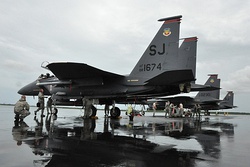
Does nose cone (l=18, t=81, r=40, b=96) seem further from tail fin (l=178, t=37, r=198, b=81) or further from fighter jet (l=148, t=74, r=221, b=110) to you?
fighter jet (l=148, t=74, r=221, b=110)

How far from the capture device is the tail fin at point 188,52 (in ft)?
51.3

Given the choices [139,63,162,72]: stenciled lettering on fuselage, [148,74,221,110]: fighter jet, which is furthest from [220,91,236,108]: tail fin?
[139,63,162,72]: stenciled lettering on fuselage

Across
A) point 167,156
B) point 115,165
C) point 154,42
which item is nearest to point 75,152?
point 115,165

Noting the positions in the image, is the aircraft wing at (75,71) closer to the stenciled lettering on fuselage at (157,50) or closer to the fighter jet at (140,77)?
the fighter jet at (140,77)

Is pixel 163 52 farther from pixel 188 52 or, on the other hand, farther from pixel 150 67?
pixel 188 52

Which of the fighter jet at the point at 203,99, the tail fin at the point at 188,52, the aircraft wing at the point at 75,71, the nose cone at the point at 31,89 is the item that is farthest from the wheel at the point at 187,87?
the fighter jet at the point at 203,99

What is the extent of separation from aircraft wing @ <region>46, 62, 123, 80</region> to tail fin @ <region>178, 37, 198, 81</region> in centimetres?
609

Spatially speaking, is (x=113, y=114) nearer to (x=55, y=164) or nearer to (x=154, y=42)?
(x=154, y=42)

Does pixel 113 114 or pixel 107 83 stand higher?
pixel 107 83

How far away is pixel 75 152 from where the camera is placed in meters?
4.14

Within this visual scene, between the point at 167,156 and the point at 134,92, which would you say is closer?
the point at 167,156

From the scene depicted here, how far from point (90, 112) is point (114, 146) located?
9746mm

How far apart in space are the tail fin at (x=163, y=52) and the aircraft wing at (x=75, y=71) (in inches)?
80.5

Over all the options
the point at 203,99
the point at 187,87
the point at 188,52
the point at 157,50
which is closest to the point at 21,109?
the point at 157,50
